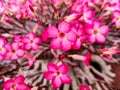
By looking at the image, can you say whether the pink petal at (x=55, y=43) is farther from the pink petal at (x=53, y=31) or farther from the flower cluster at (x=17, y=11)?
the flower cluster at (x=17, y=11)

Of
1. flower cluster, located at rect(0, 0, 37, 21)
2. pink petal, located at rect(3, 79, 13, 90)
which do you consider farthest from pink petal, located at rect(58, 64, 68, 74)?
flower cluster, located at rect(0, 0, 37, 21)

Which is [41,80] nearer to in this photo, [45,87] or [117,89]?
[45,87]

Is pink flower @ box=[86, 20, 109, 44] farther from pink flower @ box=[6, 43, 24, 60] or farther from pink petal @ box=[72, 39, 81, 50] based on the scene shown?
pink flower @ box=[6, 43, 24, 60]

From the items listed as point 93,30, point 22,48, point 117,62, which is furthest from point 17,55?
point 117,62

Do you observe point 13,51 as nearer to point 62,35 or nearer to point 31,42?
point 31,42

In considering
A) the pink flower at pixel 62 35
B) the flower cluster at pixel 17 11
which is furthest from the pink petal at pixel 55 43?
the flower cluster at pixel 17 11

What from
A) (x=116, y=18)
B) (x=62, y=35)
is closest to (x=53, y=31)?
(x=62, y=35)
